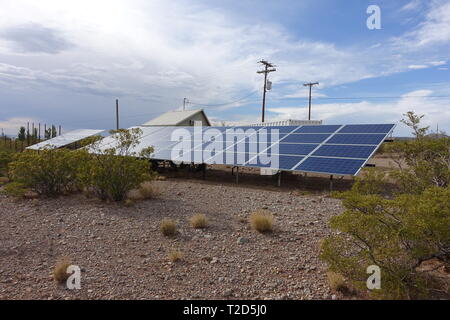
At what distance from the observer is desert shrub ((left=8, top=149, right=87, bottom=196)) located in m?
12.7

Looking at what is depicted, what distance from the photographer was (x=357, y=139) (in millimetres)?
15352

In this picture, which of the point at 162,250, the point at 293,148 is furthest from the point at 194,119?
the point at 162,250

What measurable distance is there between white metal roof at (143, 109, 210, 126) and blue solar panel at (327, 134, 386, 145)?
23.9m

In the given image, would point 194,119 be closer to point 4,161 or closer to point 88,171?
point 4,161

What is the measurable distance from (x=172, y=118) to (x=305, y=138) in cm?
2557

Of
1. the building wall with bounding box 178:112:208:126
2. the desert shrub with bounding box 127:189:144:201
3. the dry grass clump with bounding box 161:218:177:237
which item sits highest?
the building wall with bounding box 178:112:208:126

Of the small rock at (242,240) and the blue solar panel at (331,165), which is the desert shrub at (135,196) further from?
the blue solar panel at (331,165)

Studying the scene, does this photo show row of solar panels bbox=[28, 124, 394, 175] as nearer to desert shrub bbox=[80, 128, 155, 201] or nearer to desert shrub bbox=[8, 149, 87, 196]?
desert shrub bbox=[8, 149, 87, 196]

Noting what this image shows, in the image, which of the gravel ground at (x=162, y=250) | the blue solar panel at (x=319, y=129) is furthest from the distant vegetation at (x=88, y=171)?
the blue solar panel at (x=319, y=129)

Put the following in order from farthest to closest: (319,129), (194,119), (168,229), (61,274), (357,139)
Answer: (194,119) → (319,129) → (357,139) → (168,229) → (61,274)

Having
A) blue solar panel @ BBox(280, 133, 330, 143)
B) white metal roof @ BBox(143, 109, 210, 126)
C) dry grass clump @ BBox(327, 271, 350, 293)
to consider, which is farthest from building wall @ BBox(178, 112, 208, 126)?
dry grass clump @ BBox(327, 271, 350, 293)

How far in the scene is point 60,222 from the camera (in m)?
9.25

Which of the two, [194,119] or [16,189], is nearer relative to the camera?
[16,189]

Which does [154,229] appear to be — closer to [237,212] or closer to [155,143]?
[237,212]
